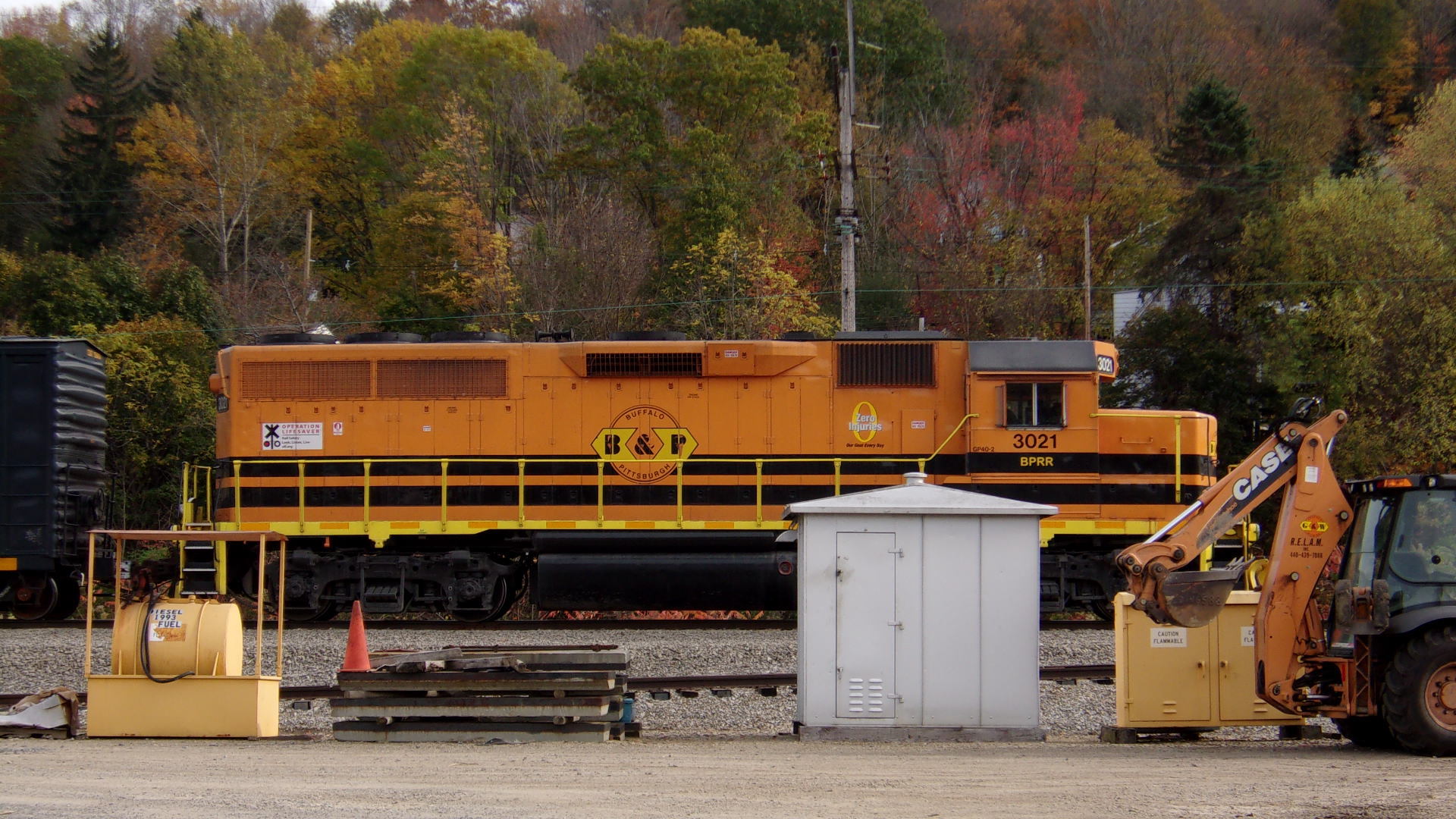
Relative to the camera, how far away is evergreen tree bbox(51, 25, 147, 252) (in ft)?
148

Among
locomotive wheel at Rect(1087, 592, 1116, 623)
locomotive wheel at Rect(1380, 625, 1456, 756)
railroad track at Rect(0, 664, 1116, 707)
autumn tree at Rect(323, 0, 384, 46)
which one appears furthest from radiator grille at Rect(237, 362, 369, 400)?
autumn tree at Rect(323, 0, 384, 46)

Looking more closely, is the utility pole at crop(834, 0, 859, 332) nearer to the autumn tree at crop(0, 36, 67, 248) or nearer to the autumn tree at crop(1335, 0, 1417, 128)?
the autumn tree at crop(0, 36, 67, 248)

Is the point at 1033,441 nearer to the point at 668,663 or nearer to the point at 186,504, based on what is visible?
the point at 668,663

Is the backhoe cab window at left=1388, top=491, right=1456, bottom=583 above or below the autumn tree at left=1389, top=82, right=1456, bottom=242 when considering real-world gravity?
below

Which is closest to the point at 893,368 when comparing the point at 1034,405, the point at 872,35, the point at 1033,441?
the point at 1034,405

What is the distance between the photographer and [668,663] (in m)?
13.7

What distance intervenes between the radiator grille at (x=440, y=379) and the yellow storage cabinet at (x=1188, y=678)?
9.00m

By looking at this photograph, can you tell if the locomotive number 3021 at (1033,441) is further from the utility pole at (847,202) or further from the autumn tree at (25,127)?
the autumn tree at (25,127)

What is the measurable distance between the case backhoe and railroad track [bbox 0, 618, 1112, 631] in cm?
630

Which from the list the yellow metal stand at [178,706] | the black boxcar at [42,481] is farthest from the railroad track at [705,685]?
the black boxcar at [42,481]

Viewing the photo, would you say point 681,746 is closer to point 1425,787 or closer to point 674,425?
point 1425,787

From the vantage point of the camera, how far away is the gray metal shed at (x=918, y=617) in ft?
34.3

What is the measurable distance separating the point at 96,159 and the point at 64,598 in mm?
34283

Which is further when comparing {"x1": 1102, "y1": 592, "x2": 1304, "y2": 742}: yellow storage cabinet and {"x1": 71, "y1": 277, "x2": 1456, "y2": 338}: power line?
{"x1": 71, "y1": 277, "x2": 1456, "y2": 338}: power line
